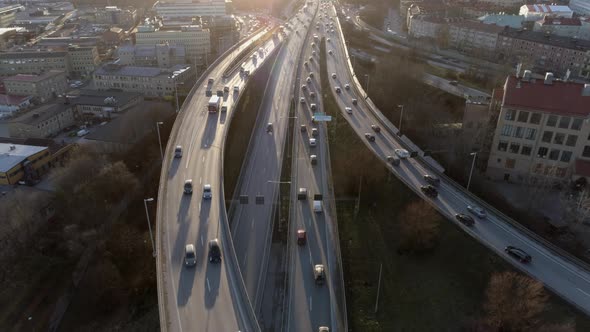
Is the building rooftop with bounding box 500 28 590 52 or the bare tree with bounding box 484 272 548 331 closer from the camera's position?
the bare tree with bounding box 484 272 548 331

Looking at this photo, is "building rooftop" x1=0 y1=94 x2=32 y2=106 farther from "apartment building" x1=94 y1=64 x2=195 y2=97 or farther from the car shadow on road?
the car shadow on road

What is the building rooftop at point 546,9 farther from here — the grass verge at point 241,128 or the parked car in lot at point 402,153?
the parked car in lot at point 402,153

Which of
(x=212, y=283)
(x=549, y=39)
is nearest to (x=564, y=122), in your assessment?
(x=212, y=283)

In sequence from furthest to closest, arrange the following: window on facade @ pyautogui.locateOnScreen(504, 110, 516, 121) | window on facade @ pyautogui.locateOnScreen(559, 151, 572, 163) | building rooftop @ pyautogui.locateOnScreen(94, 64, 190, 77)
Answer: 1. building rooftop @ pyautogui.locateOnScreen(94, 64, 190, 77)
2. window on facade @ pyautogui.locateOnScreen(504, 110, 516, 121)
3. window on facade @ pyautogui.locateOnScreen(559, 151, 572, 163)

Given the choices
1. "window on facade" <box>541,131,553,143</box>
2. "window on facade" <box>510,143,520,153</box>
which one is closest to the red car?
"window on facade" <box>510,143,520,153</box>

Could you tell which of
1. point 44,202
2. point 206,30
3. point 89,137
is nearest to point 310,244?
point 44,202

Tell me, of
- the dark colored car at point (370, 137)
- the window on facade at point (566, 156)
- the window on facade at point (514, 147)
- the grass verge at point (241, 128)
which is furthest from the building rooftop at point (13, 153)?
the window on facade at point (566, 156)

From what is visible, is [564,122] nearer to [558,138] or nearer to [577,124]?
[577,124]
